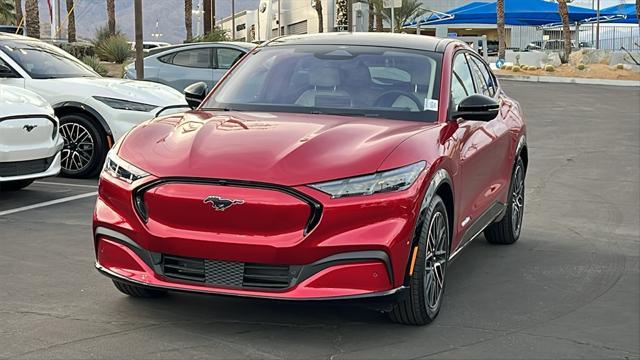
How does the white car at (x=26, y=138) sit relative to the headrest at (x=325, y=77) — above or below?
below

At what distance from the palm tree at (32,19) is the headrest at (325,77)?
2772 cm

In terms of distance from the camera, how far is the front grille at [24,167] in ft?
28.0

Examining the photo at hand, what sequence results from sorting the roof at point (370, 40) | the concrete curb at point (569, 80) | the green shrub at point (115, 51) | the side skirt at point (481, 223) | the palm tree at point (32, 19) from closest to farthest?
the side skirt at point (481, 223)
the roof at point (370, 40)
the green shrub at point (115, 51)
the palm tree at point (32, 19)
the concrete curb at point (569, 80)

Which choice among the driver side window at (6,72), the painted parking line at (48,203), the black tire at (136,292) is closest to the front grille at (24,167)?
the painted parking line at (48,203)

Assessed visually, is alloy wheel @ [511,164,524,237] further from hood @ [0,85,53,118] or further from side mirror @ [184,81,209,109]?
hood @ [0,85,53,118]

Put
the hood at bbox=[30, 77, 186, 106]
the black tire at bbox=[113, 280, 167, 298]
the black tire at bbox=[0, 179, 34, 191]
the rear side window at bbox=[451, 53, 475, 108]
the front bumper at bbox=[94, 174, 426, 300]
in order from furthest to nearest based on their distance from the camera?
the hood at bbox=[30, 77, 186, 106] → the black tire at bbox=[0, 179, 34, 191] → the rear side window at bbox=[451, 53, 475, 108] → the black tire at bbox=[113, 280, 167, 298] → the front bumper at bbox=[94, 174, 426, 300]

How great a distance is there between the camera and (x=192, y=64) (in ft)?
56.6

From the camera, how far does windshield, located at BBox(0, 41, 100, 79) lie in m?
11.1

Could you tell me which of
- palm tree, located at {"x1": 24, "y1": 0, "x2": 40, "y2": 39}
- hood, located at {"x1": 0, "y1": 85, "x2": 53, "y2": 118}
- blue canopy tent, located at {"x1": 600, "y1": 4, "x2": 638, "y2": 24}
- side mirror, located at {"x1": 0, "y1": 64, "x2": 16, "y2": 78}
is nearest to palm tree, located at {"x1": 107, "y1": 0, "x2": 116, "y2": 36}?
palm tree, located at {"x1": 24, "y1": 0, "x2": 40, "y2": 39}

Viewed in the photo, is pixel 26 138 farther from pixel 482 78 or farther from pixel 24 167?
pixel 482 78

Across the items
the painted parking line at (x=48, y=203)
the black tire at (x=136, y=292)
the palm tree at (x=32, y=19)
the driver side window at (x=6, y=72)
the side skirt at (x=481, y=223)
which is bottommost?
the painted parking line at (x=48, y=203)

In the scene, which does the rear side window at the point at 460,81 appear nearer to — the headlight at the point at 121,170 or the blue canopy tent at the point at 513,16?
the headlight at the point at 121,170

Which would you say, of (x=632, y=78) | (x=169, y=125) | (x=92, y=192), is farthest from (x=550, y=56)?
(x=169, y=125)

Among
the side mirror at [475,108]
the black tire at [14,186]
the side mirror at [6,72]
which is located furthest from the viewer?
the side mirror at [6,72]
